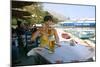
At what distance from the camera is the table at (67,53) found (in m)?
2.41

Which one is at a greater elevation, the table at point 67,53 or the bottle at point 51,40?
the bottle at point 51,40

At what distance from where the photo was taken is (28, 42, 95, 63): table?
241cm

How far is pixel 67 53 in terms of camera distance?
2510 mm

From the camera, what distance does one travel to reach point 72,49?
254cm

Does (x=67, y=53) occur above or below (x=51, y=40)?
below

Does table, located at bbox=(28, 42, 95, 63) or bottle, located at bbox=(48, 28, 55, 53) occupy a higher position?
bottle, located at bbox=(48, 28, 55, 53)

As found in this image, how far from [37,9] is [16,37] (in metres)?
0.44

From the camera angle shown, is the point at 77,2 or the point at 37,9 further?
the point at 77,2

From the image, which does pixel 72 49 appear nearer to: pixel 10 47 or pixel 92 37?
pixel 92 37
